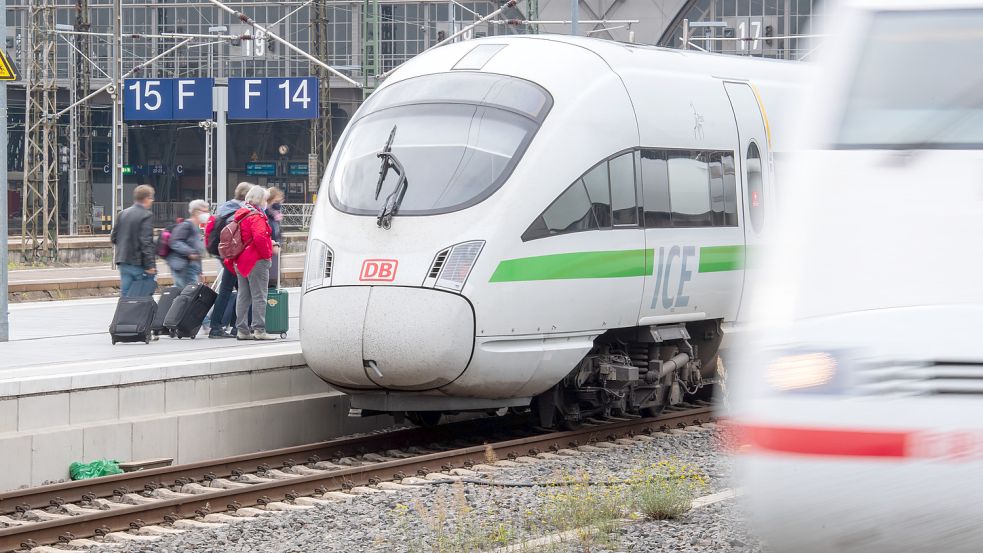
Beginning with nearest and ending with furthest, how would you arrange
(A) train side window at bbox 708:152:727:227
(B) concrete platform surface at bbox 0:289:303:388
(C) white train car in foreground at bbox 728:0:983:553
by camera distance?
(C) white train car in foreground at bbox 728:0:983:553 < (B) concrete platform surface at bbox 0:289:303:388 < (A) train side window at bbox 708:152:727:227

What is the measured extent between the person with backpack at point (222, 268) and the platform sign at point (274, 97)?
47.4 feet

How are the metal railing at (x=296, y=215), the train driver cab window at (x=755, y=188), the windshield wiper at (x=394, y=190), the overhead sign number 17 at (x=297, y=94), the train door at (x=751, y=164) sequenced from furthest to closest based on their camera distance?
the metal railing at (x=296, y=215) → the overhead sign number 17 at (x=297, y=94) → the train driver cab window at (x=755, y=188) → the train door at (x=751, y=164) → the windshield wiper at (x=394, y=190)

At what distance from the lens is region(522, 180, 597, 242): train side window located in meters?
9.95

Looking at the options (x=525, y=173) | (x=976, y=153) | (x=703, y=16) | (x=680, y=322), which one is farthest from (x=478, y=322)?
(x=703, y=16)

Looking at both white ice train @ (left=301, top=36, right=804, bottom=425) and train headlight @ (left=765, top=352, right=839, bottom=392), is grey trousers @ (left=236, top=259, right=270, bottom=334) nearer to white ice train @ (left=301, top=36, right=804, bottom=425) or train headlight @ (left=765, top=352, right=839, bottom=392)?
white ice train @ (left=301, top=36, right=804, bottom=425)

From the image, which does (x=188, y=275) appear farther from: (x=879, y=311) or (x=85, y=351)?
(x=879, y=311)

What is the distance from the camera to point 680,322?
1155cm

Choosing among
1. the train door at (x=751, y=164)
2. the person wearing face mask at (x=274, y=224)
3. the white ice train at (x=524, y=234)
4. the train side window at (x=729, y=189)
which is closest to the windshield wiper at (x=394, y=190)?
the white ice train at (x=524, y=234)

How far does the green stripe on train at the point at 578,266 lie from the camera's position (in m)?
9.77

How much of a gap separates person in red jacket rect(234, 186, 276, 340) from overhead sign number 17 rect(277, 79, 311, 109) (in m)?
15.2

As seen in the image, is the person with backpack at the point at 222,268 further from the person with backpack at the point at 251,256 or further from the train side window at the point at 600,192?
the train side window at the point at 600,192

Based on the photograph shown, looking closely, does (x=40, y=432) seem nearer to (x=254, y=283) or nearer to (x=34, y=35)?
(x=254, y=283)

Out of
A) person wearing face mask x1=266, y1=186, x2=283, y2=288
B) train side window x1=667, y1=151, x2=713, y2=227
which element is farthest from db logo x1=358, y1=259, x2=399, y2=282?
person wearing face mask x1=266, y1=186, x2=283, y2=288

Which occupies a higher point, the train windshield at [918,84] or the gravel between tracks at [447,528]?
the train windshield at [918,84]
